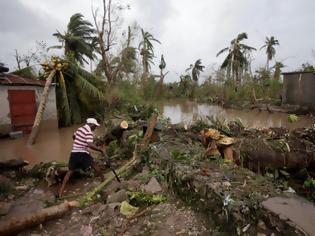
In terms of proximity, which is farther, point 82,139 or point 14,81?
point 14,81

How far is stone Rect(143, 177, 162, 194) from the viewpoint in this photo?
5340 mm

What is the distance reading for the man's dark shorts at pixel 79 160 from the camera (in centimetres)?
601

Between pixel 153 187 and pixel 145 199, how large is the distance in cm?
40

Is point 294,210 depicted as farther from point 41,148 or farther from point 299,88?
point 299,88

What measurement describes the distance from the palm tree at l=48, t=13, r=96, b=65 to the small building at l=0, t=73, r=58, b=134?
1127 centimetres

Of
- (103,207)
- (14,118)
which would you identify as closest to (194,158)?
(103,207)

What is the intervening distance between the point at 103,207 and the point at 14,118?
10319mm

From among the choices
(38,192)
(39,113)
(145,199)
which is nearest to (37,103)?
(39,113)

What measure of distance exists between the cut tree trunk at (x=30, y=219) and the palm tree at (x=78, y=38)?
71.9 ft

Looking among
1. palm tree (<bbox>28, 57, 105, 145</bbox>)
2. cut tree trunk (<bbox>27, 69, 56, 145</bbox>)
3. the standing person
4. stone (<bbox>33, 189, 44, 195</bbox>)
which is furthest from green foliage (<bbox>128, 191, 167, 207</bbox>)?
palm tree (<bbox>28, 57, 105, 145</bbox>)

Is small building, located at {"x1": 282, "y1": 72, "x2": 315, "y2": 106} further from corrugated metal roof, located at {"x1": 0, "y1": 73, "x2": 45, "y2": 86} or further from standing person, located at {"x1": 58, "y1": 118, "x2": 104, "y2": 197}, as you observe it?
standing person, located at {"x1": 58, "y1": 118, "x2": 104, "y2": 197}

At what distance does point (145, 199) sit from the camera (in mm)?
5070

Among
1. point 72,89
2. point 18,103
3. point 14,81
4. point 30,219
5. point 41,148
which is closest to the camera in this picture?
point 30,219

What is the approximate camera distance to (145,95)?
1130 inches
